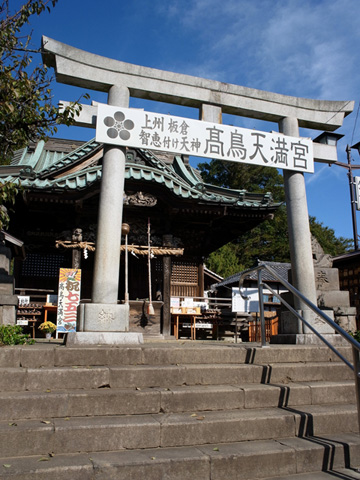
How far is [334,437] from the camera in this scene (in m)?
3.91

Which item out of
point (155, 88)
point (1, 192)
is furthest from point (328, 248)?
point (1, 192)

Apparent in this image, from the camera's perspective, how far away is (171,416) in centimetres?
379

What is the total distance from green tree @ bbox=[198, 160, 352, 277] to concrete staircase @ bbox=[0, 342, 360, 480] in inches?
926

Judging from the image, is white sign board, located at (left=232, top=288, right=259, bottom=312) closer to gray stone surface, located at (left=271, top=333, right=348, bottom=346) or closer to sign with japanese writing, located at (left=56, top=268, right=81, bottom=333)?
gray stone surface, located at (left=271, top=333, right=348, bottom=346)

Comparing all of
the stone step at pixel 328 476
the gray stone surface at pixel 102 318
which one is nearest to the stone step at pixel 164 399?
the stone step at pixel 328 476

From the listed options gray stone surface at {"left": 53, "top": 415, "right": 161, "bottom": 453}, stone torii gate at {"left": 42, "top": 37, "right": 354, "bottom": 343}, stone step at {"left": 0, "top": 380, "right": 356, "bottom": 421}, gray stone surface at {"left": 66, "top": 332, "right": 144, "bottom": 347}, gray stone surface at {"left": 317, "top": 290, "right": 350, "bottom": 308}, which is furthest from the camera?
gray stone surface at {"left": 317, "top": 290, "right": 350, "bottom": 308}

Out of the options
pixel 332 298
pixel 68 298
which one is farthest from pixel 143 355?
pixel 68 298

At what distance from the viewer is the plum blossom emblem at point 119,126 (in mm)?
6754

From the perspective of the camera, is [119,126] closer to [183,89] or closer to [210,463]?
[183,89]

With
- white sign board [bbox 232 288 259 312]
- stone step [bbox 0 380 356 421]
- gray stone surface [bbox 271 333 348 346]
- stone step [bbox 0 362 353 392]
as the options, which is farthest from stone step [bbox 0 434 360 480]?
white sign board [bbox 232 288 259 312]

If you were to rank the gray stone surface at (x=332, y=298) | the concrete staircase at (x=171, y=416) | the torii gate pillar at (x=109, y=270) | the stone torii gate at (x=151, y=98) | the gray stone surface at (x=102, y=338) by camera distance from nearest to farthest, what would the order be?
the concrete staircase at (x=171, y=416), the gray stone surface at (x=102, y=338), the torii gate pillar at (x=109, y=270), the stone torii gate at (x=151, y=98), the gray stone surface at (x=332, y=298)

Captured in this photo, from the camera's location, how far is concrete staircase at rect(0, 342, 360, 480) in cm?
318

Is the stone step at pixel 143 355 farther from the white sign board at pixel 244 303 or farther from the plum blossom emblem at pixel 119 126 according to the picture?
the white sign board at pixel 244 303

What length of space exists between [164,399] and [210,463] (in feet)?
2.92
